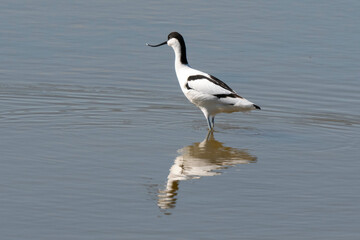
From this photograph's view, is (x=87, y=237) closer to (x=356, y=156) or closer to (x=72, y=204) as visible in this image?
(x=72, y=204)

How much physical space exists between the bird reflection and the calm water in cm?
3

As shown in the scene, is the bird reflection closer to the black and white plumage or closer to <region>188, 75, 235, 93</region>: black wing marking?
the black and white plumage

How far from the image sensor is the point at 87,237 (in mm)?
6969

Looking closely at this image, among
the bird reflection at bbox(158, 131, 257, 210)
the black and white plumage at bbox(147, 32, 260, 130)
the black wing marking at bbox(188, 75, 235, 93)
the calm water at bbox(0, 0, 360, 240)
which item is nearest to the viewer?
the calm water at bbox(0, 0, 360, 240)

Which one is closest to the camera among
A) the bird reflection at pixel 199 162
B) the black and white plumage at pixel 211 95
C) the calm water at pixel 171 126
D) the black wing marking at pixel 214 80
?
the calm water at pixel 171 126

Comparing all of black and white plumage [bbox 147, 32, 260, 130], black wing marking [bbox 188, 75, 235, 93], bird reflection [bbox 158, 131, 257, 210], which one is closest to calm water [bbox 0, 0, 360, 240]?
bird reflection [bbox 158, 131, 257, 210]

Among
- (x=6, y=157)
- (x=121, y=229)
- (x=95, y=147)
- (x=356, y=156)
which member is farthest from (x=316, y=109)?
(x=121, y=229)

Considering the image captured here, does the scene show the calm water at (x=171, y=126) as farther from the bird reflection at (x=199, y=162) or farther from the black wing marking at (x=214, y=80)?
the black wing marking at (x=214, y=80)

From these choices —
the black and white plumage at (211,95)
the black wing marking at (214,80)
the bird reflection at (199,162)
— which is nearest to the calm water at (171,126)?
the bird reflection at (199,162)

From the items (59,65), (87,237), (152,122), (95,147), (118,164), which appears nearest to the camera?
(87,237)

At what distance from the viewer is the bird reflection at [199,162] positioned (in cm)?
839

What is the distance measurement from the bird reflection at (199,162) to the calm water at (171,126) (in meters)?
0.03

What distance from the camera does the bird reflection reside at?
8.39m

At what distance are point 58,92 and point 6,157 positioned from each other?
12.3 feet
